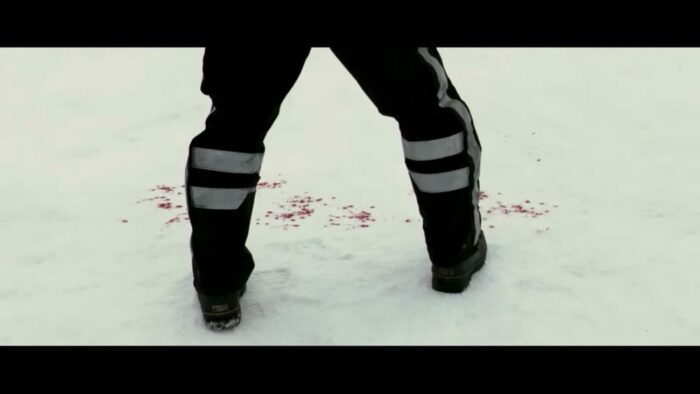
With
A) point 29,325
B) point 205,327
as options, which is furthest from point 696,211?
point 29,325

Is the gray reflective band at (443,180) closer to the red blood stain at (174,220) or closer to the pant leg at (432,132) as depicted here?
the pant leg at (432,132)

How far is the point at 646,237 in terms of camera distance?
330 centimetres

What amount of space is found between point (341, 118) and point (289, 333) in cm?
302

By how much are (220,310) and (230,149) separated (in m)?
0.53

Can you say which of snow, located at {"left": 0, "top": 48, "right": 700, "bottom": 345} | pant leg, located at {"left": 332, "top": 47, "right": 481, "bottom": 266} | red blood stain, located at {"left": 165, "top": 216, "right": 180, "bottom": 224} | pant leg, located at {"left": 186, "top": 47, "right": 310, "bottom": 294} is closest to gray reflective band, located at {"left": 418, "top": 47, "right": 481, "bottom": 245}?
pant leg, located at {"left": 332, "top": 47, "right": 481, "bottom": 266}

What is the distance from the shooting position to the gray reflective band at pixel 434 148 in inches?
102

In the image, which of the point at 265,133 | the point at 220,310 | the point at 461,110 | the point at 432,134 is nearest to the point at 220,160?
the point at 265,133

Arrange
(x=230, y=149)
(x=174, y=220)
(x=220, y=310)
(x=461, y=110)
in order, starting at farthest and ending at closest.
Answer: (x=174, y=220), (x=461, y=110), (x=220, y=310), (x=230, y=149)

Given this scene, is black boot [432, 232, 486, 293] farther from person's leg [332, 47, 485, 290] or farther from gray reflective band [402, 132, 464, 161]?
gray reflective band [402, 132, 464, 161]

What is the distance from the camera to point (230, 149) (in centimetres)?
243

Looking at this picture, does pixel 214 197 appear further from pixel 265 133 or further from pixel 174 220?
pixel 174 220

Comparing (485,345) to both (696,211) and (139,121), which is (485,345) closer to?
(696,211)

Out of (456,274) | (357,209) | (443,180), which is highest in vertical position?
(443,180)

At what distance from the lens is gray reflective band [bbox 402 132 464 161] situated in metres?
2.60
